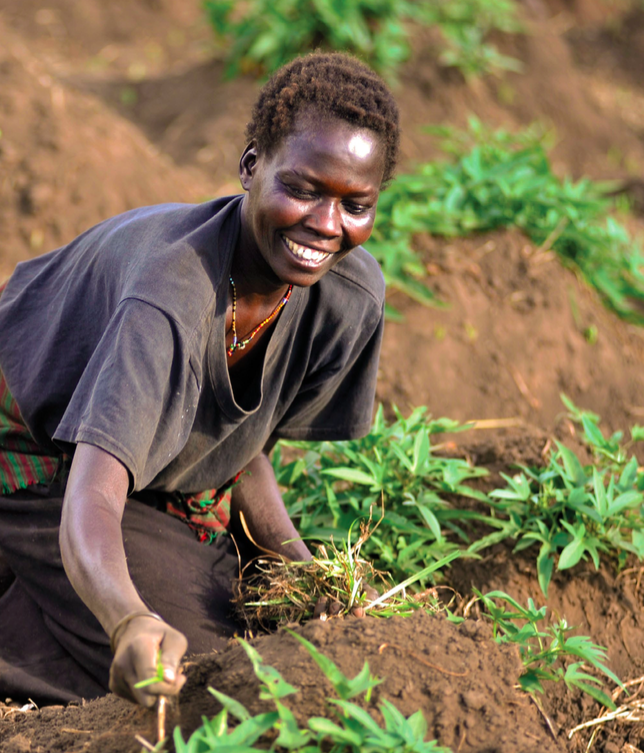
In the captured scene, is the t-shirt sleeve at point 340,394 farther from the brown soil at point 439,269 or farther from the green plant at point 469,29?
the green plant at point 469,29

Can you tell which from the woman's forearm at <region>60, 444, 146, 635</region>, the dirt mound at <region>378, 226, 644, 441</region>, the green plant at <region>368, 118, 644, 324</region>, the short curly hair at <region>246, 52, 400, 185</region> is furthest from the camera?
the green plant at <region>368, 118, 644, 324</region>

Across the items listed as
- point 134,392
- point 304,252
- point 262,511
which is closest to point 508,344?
point 262,511

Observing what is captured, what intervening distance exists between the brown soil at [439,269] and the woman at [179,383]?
25cm

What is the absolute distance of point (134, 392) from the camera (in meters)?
1.63

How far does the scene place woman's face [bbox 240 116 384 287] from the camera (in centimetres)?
172

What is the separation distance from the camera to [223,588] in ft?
7.38

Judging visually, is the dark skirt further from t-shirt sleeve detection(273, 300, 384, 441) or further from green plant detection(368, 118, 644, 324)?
green plant detection(368, 118, 644, 324)

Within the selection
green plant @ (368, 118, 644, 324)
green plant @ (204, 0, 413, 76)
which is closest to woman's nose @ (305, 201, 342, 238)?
green plant @ (368, 118, 644, 324)

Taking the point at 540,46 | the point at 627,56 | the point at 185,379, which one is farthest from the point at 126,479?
the point at 627,56

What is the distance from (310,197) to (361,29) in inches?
179

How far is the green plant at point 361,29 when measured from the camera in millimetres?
5723

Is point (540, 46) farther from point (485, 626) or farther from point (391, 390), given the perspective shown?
point (485, 626)

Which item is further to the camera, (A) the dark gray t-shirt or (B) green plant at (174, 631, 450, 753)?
(A) the dark gray t-shirt

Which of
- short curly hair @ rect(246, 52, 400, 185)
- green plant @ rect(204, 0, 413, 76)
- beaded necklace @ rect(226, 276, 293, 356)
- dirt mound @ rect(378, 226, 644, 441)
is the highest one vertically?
short curly hair @ rect(246, 52, 400, 185)
